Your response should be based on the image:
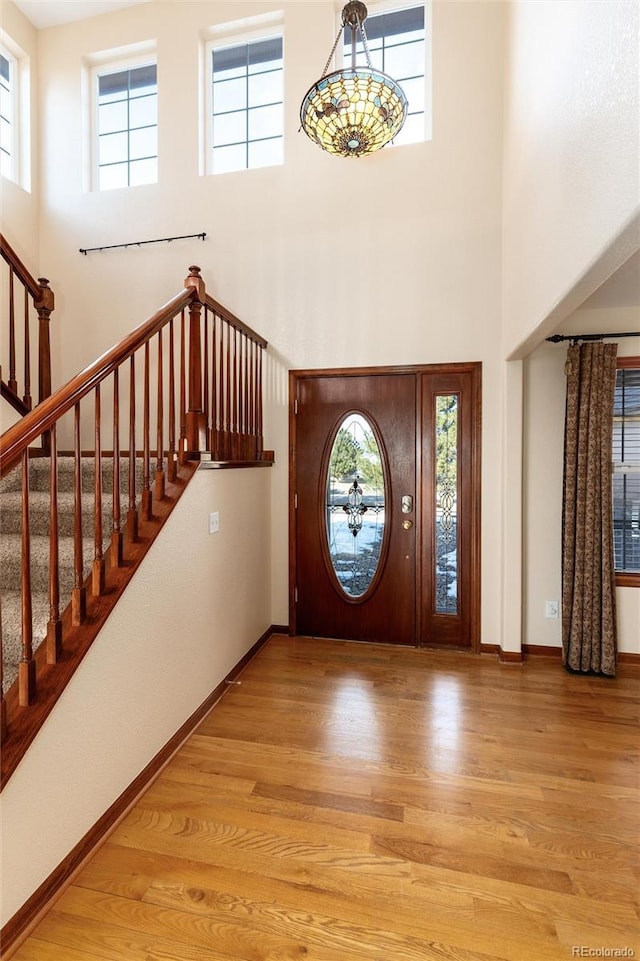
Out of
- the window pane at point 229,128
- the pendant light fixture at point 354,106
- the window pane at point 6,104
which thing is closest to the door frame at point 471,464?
the pendant light fixture at point 354,106

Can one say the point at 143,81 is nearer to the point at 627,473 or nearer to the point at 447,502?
the point at 447,502

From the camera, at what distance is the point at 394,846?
1.76 metres

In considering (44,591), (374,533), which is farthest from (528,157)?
(44,591)

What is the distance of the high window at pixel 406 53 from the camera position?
11.7ft

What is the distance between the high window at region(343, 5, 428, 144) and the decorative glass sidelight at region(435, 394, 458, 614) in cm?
208

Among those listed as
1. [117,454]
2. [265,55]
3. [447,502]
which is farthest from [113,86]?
[447,502]

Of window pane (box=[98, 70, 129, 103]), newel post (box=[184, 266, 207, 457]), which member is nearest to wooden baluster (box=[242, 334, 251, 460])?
newel post (box=[184, 266, 207, 457])

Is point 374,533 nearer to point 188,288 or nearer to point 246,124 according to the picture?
point 188,288

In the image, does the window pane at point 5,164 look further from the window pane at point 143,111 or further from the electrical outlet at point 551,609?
the electrical outlet at point 551,609

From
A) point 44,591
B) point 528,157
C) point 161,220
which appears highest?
point 161,220

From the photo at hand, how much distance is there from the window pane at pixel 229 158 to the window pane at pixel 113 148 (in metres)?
0.85

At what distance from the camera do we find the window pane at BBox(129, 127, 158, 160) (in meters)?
4.06

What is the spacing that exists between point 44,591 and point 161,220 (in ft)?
10.5

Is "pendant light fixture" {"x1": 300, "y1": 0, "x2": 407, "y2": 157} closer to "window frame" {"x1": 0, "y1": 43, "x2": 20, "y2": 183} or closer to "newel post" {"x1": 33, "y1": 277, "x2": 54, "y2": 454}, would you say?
"newel post" {"x1": 33, "y1": 277, "x2": 54, "y2": 454}
